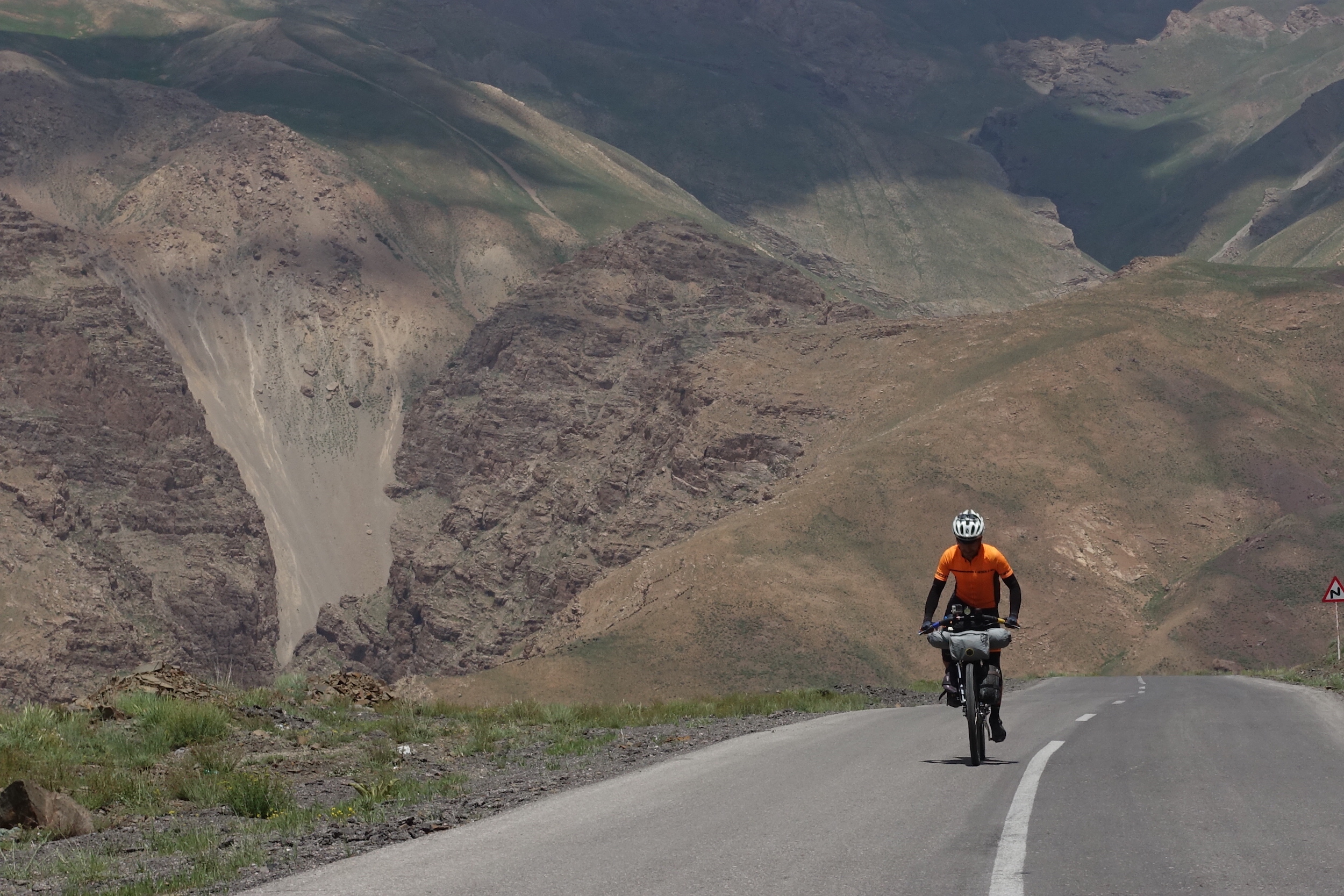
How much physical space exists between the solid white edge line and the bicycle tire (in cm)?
63

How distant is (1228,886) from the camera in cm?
826

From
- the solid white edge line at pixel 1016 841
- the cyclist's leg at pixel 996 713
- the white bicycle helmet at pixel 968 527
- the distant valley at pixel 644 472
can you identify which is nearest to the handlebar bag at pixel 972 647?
the cyclist's leg at pixel 996 713

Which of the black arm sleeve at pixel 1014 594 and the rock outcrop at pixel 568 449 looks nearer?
the black arm sleeve at pixel 1014 594

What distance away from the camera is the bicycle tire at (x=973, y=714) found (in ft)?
47.3

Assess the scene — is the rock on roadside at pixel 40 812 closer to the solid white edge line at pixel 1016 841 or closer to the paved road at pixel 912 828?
the paved road at pixel 912 828

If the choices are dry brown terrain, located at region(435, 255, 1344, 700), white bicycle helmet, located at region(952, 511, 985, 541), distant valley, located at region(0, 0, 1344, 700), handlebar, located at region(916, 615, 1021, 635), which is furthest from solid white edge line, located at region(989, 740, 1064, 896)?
dry brown terrain, located at region(435, 255, 1344, 700)

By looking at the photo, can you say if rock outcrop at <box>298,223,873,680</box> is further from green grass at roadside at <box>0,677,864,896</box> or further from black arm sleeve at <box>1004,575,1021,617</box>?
black arm sleeve at <box>1004,575,1021,617</box>

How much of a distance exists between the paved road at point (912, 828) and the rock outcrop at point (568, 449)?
3247 inches

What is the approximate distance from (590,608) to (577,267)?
95765 mm

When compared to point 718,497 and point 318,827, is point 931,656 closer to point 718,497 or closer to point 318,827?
point 718,497

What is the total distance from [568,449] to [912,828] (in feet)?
440

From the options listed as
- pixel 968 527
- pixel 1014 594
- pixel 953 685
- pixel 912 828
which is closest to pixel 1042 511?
pixel 1014 594

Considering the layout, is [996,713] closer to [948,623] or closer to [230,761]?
[948,623]

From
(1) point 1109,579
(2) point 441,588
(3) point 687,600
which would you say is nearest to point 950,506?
(1) point 1109,579
